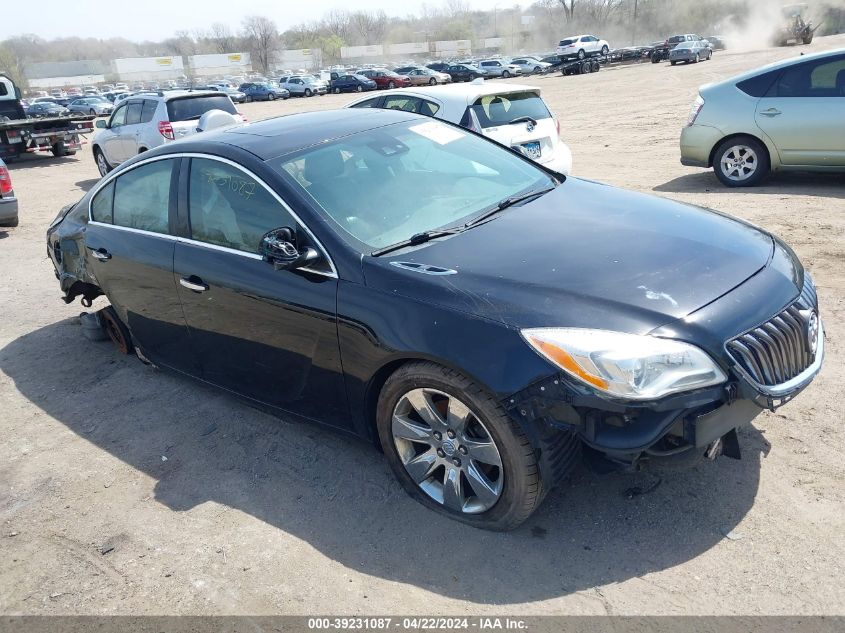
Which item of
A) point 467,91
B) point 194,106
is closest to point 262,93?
point 194,106

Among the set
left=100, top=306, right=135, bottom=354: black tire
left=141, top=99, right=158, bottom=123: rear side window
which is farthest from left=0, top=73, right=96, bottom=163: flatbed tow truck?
left=100, top=306, right=135, bottom=354: black tire

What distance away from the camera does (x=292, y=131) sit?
3.99 m

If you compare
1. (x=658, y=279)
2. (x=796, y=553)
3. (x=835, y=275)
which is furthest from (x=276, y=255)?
(x=835, y=275)

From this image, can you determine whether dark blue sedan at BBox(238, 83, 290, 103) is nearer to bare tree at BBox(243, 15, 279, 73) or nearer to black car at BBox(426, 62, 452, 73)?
black car at BBox(426, 62, 452, 73)

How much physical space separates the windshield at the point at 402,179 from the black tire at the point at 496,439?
2.28ft

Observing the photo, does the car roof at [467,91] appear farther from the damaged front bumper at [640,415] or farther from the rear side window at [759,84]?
the damaged front bumper at [640,415]

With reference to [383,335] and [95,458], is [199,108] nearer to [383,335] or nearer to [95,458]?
[95,458]

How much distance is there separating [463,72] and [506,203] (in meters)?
49.0

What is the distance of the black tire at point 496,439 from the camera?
2740 mm

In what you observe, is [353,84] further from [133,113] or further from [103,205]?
[103,205]

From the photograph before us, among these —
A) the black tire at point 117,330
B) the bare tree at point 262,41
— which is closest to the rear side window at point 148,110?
the black tire at point 117,330

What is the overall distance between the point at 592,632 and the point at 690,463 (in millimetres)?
733

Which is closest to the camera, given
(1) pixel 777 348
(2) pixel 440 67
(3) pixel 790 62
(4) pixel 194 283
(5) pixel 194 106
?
(1) pixel 777 348

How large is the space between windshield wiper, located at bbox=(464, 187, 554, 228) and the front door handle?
4.89ft
